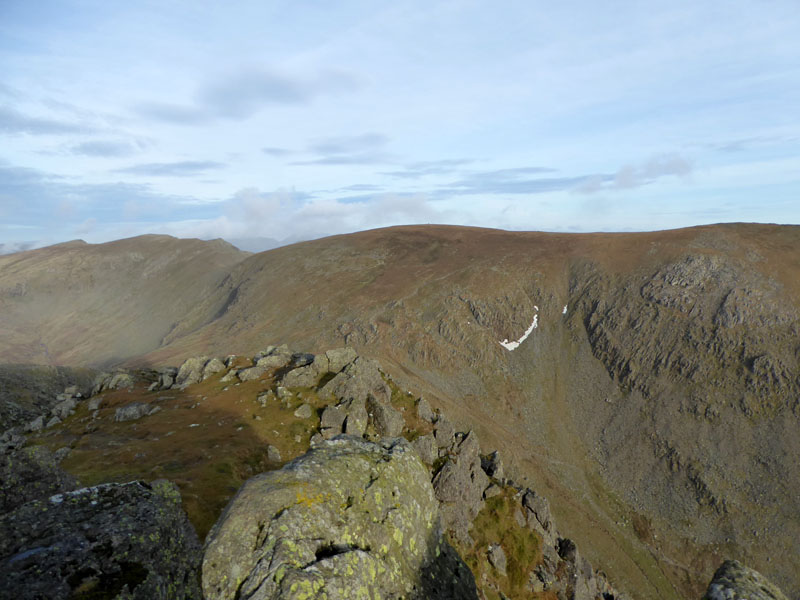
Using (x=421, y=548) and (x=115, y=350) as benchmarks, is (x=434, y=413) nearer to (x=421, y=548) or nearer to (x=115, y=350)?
(x=421, y=548)

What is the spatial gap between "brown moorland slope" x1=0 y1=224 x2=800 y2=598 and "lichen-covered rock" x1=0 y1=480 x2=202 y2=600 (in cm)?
7607

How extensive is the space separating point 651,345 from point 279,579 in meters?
114

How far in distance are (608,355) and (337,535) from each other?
357 feet

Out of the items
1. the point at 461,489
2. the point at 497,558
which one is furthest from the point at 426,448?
the point at 497,558

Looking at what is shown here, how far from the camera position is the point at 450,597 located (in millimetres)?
14180

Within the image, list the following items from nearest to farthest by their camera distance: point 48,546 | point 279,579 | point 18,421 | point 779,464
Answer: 1. point 48,546
2. point 279,579
3. point 18,421
4. point 779,464

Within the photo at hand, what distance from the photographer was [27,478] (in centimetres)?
1254

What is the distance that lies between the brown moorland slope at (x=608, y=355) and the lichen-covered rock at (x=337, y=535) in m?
68.2

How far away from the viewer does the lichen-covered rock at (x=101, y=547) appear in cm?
782

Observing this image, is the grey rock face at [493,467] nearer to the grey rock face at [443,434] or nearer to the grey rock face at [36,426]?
the grey rock face at [443,434]

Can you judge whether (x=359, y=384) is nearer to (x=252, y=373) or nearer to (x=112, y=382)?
(x=252, y=373)

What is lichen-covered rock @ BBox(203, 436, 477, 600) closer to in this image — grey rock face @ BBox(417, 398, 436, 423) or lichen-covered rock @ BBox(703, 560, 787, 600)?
lichen-covered rock @ BBox(703, 560, 787, 600)

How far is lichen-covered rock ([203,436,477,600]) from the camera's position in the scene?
34.3 feet

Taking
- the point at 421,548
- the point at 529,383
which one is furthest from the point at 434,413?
the point at 529,383
